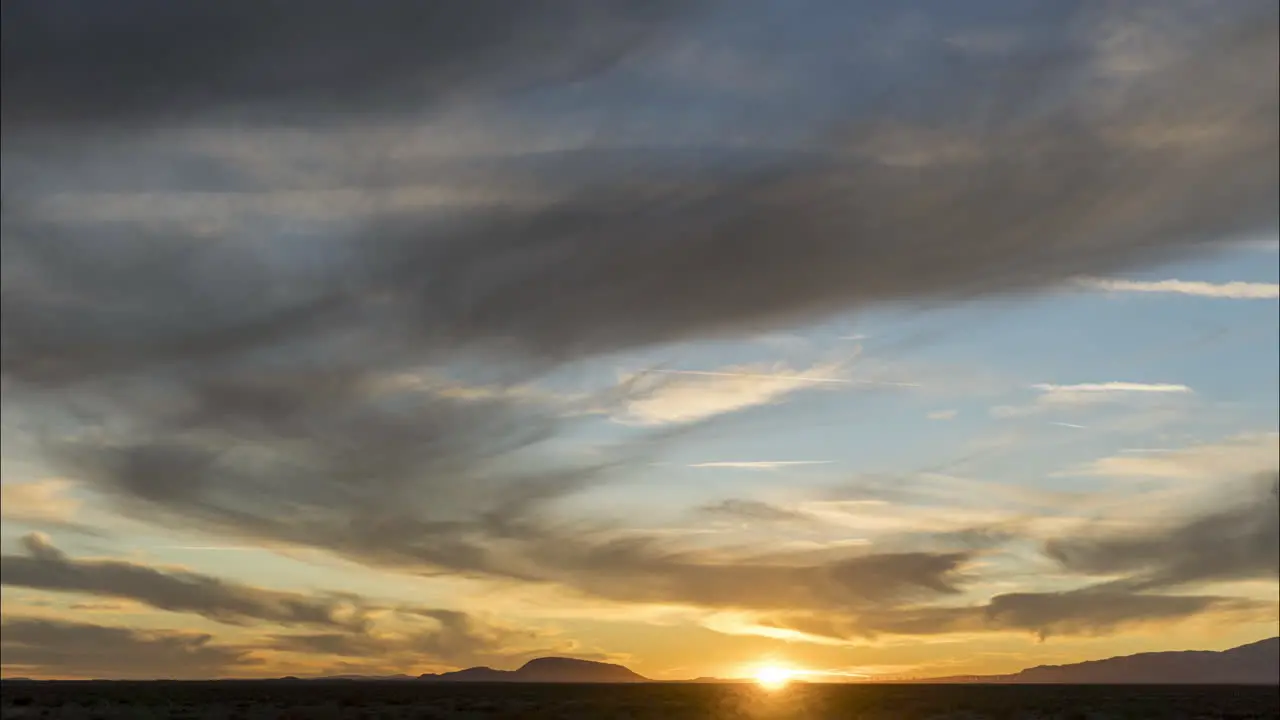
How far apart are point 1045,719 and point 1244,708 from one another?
29.1m

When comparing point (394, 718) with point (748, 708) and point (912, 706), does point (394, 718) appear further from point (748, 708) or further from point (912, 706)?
point (912, 706)

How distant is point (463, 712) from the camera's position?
8800cm

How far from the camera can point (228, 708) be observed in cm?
8962

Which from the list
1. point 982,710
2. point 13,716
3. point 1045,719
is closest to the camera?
point 13,716

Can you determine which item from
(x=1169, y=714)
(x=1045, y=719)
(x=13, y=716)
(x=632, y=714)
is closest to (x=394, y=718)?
(x=632, y=714)

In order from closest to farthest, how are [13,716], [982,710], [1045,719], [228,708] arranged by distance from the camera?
[13,716]
[1045,719]
[228,708]
[982,710]

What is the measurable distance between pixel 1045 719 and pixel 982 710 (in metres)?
15.0

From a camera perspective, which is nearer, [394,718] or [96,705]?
[394,718]

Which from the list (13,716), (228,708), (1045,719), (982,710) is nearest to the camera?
(13,716)

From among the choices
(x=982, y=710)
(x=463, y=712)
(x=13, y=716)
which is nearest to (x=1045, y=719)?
(x=982, y=710)

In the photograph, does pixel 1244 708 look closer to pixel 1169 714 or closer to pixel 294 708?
pixel 1169 714

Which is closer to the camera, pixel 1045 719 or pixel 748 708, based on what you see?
pixel 1045 719

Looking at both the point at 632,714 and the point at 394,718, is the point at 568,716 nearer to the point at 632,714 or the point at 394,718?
the point at 632,714

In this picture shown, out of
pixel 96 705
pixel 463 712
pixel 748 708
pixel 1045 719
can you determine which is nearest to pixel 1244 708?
pixel 1045 719
